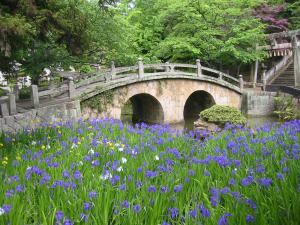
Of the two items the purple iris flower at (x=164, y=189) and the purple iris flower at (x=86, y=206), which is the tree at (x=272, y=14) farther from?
the purple iris flower at (x=86, y=206)

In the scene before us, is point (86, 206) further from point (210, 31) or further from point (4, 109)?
point (210, 31)

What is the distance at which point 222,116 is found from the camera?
40.0 ft

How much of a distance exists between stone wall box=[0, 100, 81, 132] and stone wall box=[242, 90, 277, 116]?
38.1 feet

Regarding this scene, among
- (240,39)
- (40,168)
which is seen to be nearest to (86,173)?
(40,168)

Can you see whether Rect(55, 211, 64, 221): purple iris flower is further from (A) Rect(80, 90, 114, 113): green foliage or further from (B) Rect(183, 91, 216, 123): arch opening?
(B) Rect(183, 91, 216, 123): arch opening

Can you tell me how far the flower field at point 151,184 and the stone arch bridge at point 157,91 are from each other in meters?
9.21

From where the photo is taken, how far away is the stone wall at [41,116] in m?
10.4

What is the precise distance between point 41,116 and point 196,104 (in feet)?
44.1

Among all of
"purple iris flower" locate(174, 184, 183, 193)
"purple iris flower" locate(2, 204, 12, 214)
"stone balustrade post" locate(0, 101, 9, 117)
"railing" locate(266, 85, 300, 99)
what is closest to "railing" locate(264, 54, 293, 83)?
"railing" locate(266, 85, 300, 99)

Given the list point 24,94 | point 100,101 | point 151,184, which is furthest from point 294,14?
point 151,184

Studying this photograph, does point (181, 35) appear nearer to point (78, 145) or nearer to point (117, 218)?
point (78, 145)

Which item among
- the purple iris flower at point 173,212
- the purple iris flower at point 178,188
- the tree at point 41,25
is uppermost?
the tree at point 41,25

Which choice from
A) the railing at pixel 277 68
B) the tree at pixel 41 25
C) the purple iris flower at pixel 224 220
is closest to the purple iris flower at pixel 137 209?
the purple iris flower at pixel 224 220

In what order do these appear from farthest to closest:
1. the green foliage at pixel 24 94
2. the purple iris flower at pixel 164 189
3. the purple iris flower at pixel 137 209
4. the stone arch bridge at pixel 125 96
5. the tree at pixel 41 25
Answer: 1. the green foliage at pixel 24 94
2. the stone arch bridge at pixel 125 96
3. the tree at pixel 41 25
4. the purple iris flower at pixel 164 189
5. the purple iris flower at pixel 137 209
